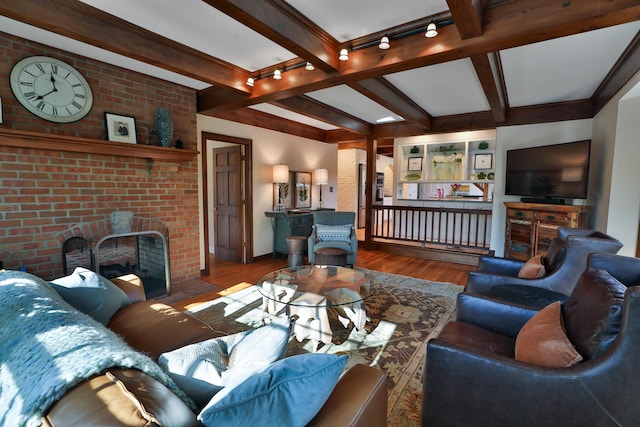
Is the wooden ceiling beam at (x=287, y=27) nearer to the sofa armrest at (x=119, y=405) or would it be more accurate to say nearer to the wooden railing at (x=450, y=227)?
the sofa armrest at (x=119, y=405)

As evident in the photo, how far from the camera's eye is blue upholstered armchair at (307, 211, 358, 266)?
13.6ft

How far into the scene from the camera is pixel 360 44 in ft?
8.14

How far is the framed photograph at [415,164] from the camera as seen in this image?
6.41 m

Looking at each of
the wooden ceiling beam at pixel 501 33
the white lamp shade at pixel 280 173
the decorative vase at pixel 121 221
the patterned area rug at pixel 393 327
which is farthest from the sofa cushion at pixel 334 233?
the decorative vase at pixel 121 221

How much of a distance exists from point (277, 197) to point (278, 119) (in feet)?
4.52

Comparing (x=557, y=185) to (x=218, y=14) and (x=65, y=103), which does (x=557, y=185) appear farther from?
(x=65, y=103)

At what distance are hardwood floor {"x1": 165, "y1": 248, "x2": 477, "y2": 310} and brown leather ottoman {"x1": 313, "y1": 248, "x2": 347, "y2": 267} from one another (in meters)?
0.88

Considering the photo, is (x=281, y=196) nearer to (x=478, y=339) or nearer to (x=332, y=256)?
(x=332, y=256)

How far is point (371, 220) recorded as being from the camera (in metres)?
6.04

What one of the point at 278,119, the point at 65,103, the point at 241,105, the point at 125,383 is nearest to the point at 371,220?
the point at 278,119

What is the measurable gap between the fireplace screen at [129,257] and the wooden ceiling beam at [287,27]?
2.44 metres

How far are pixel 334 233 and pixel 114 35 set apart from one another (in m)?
3.15

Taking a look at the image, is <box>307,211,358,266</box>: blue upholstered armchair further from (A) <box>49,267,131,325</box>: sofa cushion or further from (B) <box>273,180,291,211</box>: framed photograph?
(A) <box>49,267,131,325</box>: sofa cushion

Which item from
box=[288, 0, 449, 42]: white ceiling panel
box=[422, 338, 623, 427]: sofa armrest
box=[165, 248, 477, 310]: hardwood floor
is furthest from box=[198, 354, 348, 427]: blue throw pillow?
box=[165, 248, 477, 310]: hardwood floor
